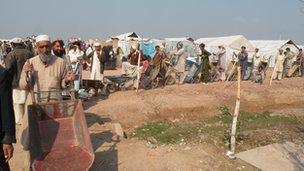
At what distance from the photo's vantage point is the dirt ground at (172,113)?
6.59m

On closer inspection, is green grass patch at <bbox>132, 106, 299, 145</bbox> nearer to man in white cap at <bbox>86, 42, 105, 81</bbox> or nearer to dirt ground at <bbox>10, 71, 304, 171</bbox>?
dirt ground at <bbox>10, 71, 304, 171</bbox>

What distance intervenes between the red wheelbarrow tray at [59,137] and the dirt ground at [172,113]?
22.5 inches

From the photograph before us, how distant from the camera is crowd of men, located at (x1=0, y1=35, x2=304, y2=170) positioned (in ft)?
18.7

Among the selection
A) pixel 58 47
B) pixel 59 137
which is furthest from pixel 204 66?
pixel 59 137

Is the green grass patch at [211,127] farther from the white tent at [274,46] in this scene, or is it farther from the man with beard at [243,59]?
the white tent at [274,46]

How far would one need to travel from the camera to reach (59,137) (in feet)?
20.8

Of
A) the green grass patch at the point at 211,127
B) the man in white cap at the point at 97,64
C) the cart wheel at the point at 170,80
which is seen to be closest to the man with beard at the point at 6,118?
the green grass patch at the point at 211,127

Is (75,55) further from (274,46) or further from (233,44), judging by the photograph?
(274,46)

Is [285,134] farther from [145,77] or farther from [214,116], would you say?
[145,77]

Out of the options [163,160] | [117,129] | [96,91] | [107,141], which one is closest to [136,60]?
[96,91]

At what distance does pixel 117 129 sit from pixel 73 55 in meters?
4.00

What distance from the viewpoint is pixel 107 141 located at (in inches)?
297

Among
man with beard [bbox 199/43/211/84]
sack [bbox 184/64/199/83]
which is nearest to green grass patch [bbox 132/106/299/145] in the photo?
man with beard [bbox 199/43/211/84]

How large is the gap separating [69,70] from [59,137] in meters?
1.04
